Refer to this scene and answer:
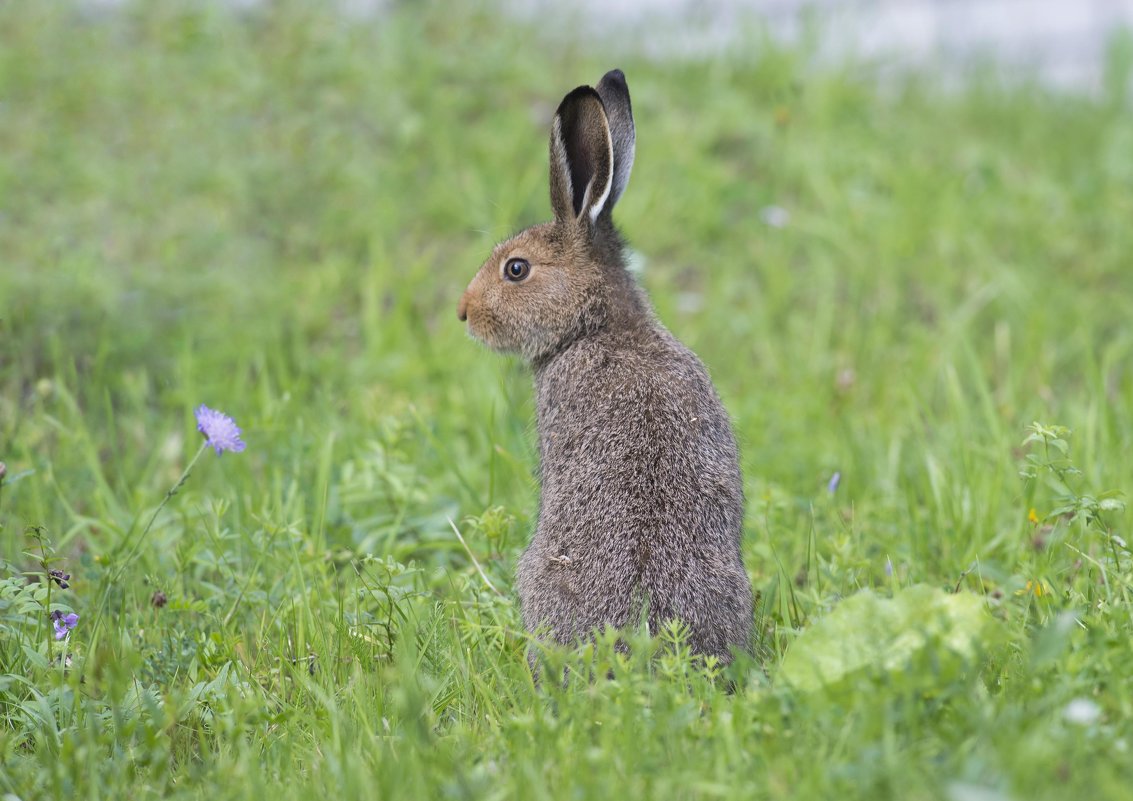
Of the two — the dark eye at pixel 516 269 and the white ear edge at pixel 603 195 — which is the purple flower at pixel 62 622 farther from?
the white ear edge at pixel 603 195

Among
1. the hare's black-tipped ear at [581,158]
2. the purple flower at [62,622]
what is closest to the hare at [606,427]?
the hare's black-tipped ear at [581,158]

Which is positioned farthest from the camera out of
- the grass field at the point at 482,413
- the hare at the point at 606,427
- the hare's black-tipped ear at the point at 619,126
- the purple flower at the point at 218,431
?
the hare's black-tipped ear at the point at 619,126

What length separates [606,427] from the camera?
4.00 metres

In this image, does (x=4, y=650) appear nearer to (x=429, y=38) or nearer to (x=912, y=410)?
(x=912, y=410)

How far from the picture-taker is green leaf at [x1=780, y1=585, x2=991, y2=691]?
3.01 metres

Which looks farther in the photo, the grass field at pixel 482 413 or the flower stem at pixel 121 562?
the flower stem at pixel 121 562

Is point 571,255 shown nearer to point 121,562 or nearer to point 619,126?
point 619,126

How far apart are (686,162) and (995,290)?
2.36m

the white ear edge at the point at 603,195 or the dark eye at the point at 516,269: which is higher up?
the white ear edge at the point at 603,195

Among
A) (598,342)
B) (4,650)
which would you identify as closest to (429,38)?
(598,342)

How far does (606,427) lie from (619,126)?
1.30m

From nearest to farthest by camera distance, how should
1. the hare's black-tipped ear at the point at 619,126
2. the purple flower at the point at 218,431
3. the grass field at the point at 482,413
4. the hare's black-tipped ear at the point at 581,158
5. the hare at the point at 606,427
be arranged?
the grass field at the point at 482,413
the hare at the point at 606,427
the purple flower at the point at 218,431
the hare's black-tipped ear at the point at 581,158
the hare's black-tipped ear at the point at 619,126

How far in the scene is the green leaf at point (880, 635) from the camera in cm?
301

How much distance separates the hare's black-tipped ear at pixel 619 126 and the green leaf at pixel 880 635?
2027 mm
